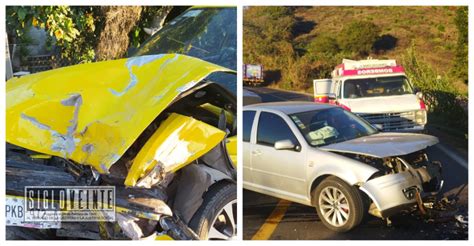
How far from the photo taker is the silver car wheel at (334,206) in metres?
4.31

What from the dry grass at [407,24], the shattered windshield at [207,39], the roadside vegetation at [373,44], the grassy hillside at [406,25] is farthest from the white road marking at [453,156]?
the shattered windshield at [207,39]

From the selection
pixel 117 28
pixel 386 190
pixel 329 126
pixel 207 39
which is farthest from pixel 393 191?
pixel 117 28

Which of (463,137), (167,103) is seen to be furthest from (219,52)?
(463,137)

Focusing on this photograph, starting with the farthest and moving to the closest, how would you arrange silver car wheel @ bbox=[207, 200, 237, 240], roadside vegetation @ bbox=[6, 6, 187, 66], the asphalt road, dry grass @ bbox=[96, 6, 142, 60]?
dry grass @ bbox=[96, 6, 142, 60], roadside vegetation @ bbox=[6, 6, 187, 66], the asphalt road, silver car wheel @ bbox=[207, 200, 237, 240]

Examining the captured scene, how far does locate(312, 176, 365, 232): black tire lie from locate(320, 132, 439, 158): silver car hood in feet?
0.96

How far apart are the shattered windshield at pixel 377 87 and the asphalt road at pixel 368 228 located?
0.62m

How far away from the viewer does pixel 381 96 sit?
4.69m

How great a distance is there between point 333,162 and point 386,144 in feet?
1.62

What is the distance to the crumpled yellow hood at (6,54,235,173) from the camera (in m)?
3.79

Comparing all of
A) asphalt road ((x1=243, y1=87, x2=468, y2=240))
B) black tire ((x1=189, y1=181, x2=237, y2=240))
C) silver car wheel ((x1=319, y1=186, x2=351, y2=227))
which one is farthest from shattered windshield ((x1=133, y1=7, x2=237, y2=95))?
silver car wheel ((x1=319, y1=186, x2=351, y2=227))

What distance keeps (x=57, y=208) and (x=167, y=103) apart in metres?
1.42

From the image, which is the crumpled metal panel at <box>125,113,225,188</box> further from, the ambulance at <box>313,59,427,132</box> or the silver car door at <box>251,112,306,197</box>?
the ambulance at <box>313,59,427,132</box>

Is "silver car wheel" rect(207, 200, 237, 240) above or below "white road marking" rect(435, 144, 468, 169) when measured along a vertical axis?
below

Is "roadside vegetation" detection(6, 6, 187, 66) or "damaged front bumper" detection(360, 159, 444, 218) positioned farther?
"roadside vegetation" detection(6, 6, 187, 66)
